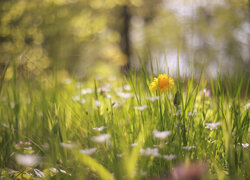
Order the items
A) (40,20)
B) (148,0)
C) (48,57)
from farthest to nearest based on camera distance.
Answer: (148,0)
(48,57)
(40,20)

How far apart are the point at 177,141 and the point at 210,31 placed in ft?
29.5

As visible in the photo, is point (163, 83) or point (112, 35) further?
point (112, 35)

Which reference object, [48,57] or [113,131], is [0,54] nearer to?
[48,57]

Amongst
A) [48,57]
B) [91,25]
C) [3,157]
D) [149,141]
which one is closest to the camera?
[149,141]

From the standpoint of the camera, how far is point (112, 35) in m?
8.05

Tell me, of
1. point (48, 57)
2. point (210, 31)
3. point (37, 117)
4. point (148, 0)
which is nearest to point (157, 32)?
point (148, 0)

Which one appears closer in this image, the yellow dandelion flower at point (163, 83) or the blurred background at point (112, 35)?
the yellow dandelion flower at point (163, 83)

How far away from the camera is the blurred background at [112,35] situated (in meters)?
1.70

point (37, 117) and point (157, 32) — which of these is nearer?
point (37, 117)

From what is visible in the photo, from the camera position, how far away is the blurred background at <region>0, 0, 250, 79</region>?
1.70m

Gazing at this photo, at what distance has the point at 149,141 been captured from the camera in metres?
1.00

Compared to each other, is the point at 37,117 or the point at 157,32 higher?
the point at 157,32

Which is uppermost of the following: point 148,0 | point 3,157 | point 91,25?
point 148,0

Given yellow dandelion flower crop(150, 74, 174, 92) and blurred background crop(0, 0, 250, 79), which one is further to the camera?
blurred background crop(0, 0, 250, 79)
